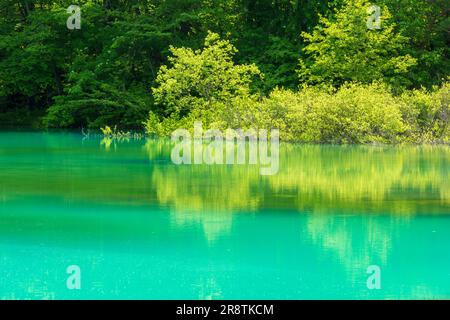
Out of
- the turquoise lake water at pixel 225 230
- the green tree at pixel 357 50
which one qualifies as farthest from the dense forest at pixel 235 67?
the turquoise lake water at pixel 225 230

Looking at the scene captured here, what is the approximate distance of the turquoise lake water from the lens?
8594mm

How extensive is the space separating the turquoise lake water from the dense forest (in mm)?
8246

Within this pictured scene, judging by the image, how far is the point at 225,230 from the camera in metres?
11.6

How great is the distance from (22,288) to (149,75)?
34.7 m

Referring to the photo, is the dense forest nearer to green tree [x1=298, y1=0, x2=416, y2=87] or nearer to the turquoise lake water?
green tree [x1=298, y1=0, x2=416, y2=87]

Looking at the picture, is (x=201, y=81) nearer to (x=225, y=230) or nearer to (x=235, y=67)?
(x=235, y=67)

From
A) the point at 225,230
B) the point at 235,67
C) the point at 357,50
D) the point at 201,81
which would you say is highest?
the point at 357,50

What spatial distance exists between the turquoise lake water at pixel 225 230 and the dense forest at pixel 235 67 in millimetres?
8246

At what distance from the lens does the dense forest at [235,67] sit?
95.9 feet

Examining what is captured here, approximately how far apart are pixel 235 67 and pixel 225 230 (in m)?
24.1

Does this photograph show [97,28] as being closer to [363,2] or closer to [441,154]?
[363,2]

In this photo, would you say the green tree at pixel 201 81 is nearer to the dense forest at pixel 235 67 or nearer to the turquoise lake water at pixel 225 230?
the dense forest at pixel 235 67

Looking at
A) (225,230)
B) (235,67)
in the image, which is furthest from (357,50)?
(225,230)

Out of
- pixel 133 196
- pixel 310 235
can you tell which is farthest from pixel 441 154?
pixel 310 235
